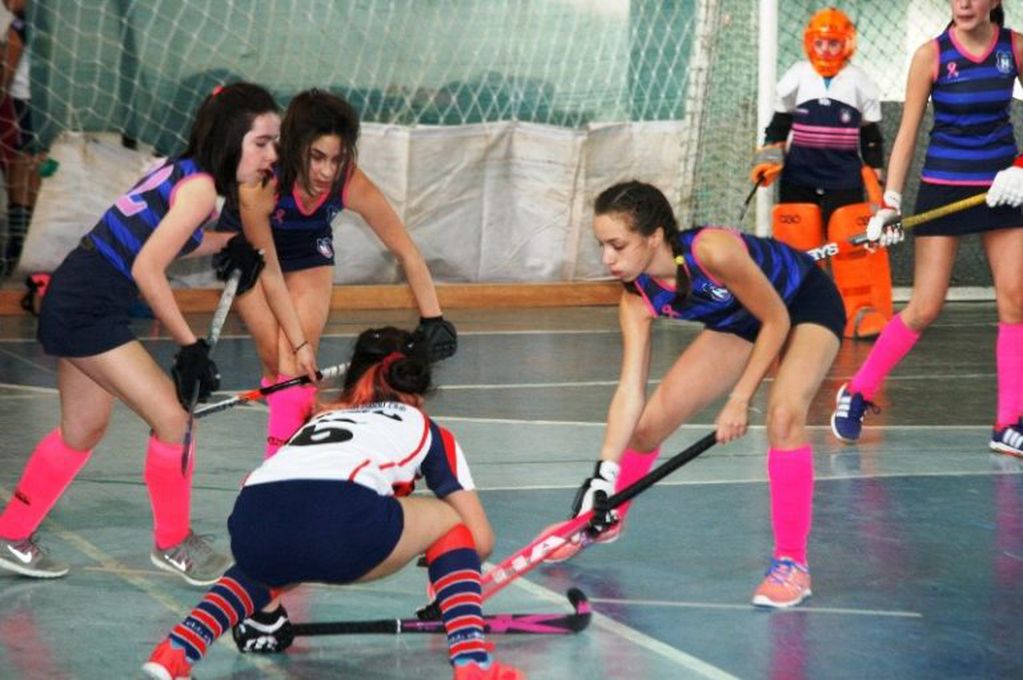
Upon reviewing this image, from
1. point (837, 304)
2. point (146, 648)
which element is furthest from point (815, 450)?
point (146, 648)

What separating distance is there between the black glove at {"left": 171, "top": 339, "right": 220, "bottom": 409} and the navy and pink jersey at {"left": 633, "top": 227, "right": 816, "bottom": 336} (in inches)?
38.6

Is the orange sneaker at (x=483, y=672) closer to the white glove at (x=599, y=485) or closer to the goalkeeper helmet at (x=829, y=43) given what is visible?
the white glove at (x=599, y=485)

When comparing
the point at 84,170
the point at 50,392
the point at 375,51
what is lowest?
the point at 50,392

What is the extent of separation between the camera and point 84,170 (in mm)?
10000

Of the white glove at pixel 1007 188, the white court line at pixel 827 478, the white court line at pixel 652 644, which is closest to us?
the white court line at pixel 652 644

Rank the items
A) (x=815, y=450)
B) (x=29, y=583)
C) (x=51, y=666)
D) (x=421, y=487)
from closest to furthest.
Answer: (x=51, y=666), (x=29, y=583), (x=421, y=487), (x=815, y=450)

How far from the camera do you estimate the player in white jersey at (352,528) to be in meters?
3.30

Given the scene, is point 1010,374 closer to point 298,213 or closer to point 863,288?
point 298,213

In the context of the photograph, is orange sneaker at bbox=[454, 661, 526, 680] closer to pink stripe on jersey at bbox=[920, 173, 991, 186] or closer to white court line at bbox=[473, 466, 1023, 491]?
white court line at bbox=[473, 466, 1023, 491]

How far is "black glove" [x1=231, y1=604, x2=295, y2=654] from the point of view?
11.7ft

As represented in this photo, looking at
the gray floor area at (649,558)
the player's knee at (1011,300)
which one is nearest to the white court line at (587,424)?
the gray floor area at (649,558)

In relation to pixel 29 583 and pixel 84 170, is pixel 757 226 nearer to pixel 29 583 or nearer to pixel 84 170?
pixel 84 170

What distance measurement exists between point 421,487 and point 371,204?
88 centimetres

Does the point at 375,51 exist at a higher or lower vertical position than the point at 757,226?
higher
